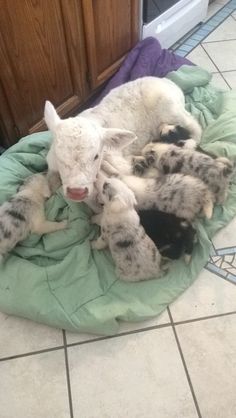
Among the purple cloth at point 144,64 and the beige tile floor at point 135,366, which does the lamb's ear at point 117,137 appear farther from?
the purple cloth at point 144,64

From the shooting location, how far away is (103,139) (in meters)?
1.89

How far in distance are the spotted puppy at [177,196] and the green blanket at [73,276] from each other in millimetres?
144

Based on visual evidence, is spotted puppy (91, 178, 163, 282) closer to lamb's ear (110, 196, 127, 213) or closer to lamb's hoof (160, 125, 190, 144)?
lamb's ear (110, 196, 127, 213)

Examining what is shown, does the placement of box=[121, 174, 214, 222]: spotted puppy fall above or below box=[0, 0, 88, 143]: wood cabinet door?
below

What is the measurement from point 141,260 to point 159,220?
0.83 feet

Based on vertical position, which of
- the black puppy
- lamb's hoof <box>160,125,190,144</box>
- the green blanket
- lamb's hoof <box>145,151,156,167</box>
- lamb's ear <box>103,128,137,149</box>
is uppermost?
lamb's ear <box>103,128,137,149</box>

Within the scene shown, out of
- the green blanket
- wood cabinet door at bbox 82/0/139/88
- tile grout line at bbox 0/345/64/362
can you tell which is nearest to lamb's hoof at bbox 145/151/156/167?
the green blanket

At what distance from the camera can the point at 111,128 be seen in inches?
82.4

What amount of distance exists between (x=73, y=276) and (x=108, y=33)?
179 centimetres

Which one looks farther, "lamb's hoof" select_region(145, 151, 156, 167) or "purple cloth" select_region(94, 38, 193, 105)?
"purple cloth" select_region(94, 38, 193, 105)

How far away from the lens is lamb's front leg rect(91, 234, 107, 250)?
1.94m

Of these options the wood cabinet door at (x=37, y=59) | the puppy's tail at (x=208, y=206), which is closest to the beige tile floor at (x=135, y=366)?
the puppy's tail at (x=208, y=206)

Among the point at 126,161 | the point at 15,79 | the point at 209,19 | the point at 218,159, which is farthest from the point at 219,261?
the point at 209,19

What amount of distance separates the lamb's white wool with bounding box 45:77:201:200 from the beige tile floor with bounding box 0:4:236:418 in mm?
702
